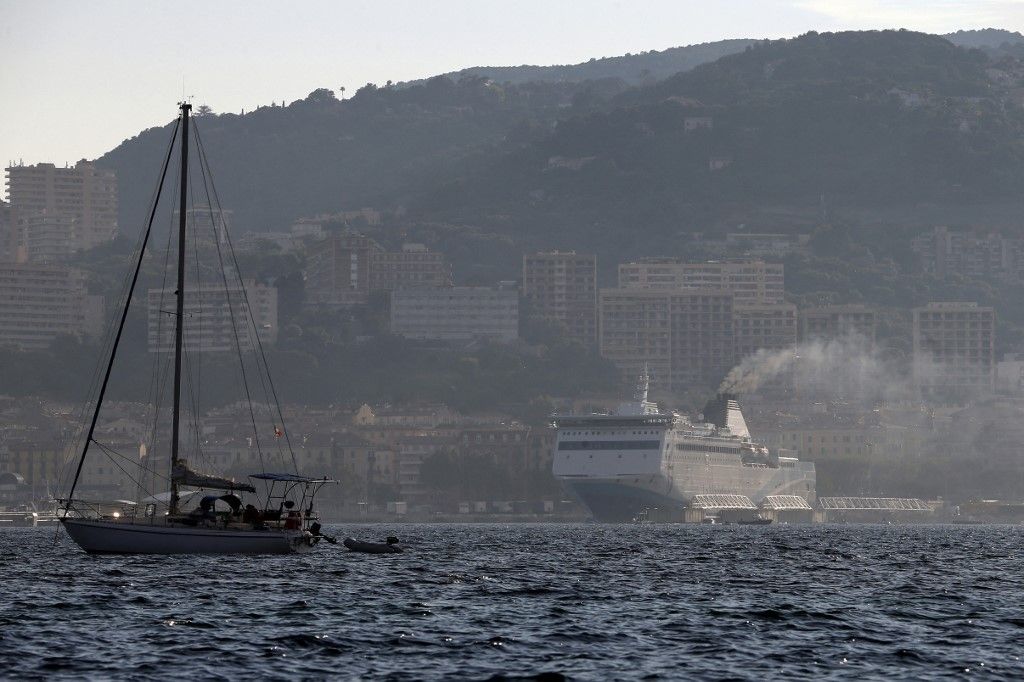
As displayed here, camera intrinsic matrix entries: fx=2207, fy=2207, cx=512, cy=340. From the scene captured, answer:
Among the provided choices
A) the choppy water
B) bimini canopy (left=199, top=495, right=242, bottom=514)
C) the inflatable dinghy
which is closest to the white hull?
the choppy water

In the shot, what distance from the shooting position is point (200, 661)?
153 feet

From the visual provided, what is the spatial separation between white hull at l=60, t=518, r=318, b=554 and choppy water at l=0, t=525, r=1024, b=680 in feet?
2.12

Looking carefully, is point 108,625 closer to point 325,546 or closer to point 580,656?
point 580,656

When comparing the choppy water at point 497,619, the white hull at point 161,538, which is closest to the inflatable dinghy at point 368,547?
the choppy water at point 497,619

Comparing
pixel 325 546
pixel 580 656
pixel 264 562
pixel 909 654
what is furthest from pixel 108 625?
pixel 325 546

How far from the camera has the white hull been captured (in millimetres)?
76875

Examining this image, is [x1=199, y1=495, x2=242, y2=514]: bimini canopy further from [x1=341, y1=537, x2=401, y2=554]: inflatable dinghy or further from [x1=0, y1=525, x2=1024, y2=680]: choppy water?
[x1=341, y1=537, x2=401, y2=554]: inflatable dinghy

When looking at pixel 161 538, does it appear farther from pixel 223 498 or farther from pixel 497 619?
pixel 497 619

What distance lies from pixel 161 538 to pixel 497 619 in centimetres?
2415

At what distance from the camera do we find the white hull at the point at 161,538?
76.9 meters

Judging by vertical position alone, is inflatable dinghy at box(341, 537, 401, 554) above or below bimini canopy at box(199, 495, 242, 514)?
below

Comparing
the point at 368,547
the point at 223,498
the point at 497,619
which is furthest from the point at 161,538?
the point at 497,619

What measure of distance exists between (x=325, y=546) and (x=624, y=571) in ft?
75.5

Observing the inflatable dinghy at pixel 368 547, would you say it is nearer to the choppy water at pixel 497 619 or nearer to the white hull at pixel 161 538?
the choppy water at pixel 497 619
